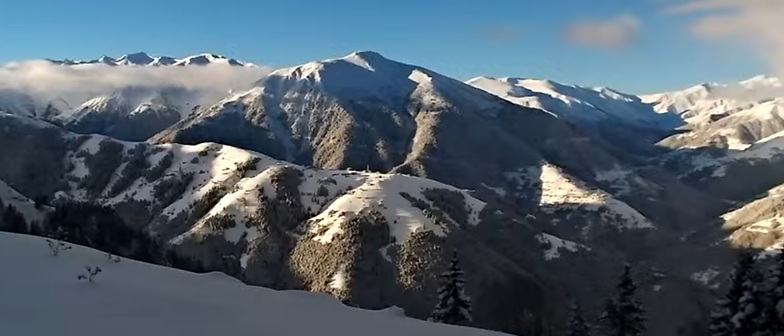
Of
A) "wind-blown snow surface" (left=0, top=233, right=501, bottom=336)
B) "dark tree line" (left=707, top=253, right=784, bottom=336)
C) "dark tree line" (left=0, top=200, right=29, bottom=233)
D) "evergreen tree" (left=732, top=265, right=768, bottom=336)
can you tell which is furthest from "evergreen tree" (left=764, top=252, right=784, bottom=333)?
"dark tree line" (left=0, top=200, right=29, bottom=233)

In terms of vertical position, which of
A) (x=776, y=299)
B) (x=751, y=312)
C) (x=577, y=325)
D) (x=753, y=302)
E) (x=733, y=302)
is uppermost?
(x=776, y=299)

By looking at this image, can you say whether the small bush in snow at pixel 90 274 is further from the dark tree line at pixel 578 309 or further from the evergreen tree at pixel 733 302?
the evergreen tree at pixel 733 302

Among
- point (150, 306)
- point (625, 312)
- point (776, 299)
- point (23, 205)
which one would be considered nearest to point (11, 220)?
point (23, 205)

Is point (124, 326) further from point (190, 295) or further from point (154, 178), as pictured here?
point (154, 178)

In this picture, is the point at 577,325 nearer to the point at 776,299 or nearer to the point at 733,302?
the point at 733,302

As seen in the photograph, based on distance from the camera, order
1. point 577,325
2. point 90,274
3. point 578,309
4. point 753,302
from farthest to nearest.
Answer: point 578,309
point 577,325
point 753,302
point 90,274

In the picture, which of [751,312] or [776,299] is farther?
[751,312]

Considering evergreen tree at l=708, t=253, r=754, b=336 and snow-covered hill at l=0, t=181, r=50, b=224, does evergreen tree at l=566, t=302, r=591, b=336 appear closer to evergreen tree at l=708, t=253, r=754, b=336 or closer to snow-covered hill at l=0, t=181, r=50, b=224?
evergreen tree at l=708, t=253, r=754, b=336

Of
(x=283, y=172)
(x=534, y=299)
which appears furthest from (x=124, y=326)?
(x=283, y=172)
